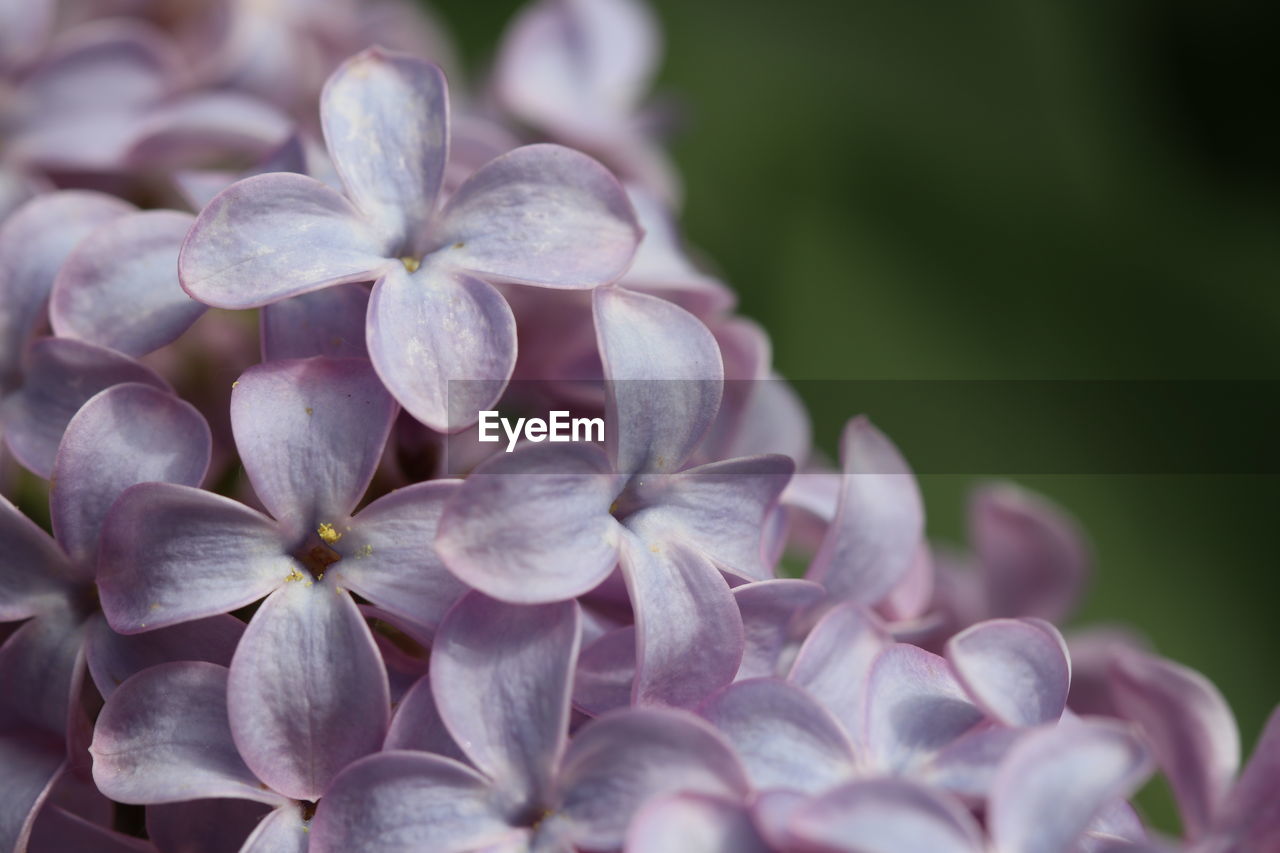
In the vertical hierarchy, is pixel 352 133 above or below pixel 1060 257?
above

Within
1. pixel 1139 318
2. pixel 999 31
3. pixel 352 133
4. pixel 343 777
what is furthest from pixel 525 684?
pixel 999 31

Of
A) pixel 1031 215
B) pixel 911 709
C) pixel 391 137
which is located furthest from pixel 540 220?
pixel 1031 215

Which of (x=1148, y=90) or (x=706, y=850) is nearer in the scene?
(x=706, y=850)

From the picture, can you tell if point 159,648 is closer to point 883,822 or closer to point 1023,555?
Result: point 883,822

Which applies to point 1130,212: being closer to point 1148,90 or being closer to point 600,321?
point 1148,90

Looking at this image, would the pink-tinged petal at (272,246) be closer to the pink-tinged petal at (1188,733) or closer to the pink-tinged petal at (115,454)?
the pink-tinged petal at (115,454)

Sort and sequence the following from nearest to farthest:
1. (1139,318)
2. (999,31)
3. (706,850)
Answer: (706,850), (1139,318), (999,31)

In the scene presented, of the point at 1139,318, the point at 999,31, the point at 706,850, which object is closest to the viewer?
the point at 706,850

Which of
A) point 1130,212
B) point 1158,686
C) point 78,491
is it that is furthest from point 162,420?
point 1130,212
